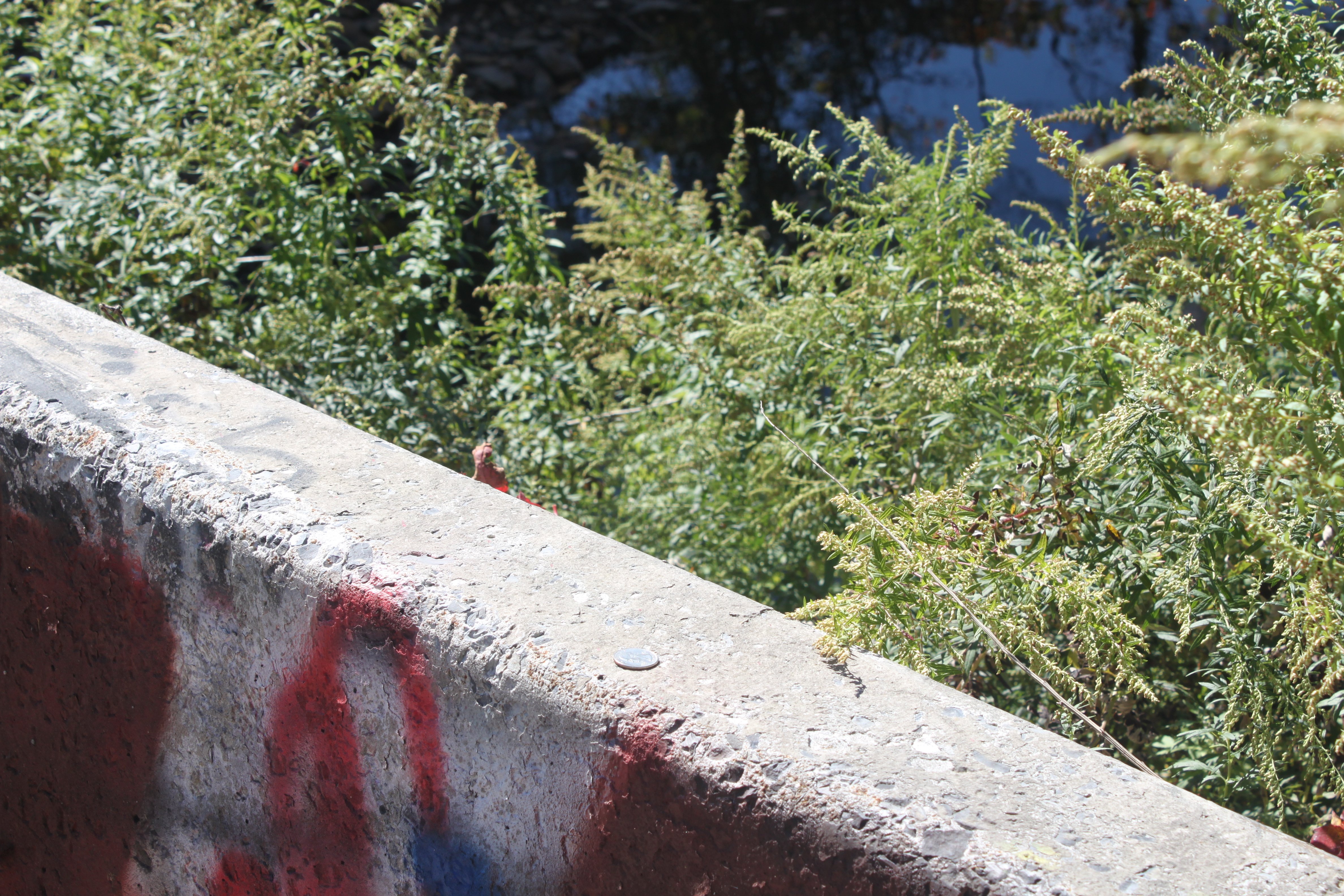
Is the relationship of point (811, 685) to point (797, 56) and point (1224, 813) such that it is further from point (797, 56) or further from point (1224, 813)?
point (797, 56)

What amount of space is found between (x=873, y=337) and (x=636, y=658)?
4.59 feet

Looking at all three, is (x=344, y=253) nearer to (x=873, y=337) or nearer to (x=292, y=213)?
(x=292, y=213)

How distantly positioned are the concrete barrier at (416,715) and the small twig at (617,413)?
1.20 metres

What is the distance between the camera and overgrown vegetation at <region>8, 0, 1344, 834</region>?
1.26 metres

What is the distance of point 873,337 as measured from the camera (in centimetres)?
231

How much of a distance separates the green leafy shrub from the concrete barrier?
1003mm

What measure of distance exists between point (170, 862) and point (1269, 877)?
1.35m

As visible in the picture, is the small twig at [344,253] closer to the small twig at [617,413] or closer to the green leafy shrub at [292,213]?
the green leafy shrub at [292,213]

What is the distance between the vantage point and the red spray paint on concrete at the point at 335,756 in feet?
3.79

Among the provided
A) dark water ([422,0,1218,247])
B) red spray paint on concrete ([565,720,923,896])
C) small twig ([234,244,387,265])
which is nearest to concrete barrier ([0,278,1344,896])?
red spray paint on concrete ([565,720,923,896])

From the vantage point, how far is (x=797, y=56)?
6758 mm

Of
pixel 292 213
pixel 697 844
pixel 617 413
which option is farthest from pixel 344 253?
pixel 697 844

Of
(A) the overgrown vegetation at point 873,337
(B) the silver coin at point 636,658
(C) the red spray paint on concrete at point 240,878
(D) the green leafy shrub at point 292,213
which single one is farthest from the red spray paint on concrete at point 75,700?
(D) the green leafy shrub at point 292,213

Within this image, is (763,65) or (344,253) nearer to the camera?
(344,253)
